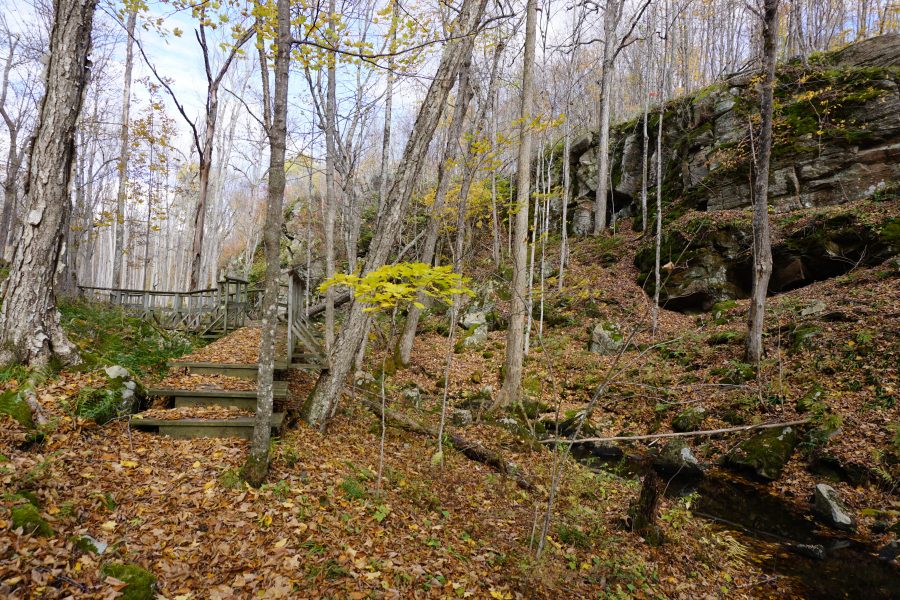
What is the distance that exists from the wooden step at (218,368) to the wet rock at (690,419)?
7757mm

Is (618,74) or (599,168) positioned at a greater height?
(618,74)

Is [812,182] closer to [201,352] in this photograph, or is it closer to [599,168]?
[599,168]

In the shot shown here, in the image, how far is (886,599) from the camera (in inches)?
165

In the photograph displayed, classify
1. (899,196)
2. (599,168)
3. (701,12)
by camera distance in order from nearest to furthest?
(899,196)
(599,168)
(701,12)

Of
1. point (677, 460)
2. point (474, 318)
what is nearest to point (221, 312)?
point (474, 318)

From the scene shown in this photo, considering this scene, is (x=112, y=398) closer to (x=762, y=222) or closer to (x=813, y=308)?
(x=762, y=222)

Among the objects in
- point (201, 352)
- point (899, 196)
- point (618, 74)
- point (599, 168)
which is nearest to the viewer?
point (201, 352)

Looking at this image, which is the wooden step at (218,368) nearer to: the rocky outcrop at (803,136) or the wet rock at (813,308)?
the wet rock at (813,308)

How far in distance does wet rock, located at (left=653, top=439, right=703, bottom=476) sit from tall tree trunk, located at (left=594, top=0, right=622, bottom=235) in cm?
1318

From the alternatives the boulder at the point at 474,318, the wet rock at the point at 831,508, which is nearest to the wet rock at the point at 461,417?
the wet rock at the point at 831,508

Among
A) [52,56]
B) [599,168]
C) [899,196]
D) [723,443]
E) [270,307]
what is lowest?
[723,443]

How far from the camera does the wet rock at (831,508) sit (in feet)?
17.7

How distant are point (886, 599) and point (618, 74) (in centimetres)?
3048

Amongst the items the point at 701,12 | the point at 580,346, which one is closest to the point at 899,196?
the point at 580,346
